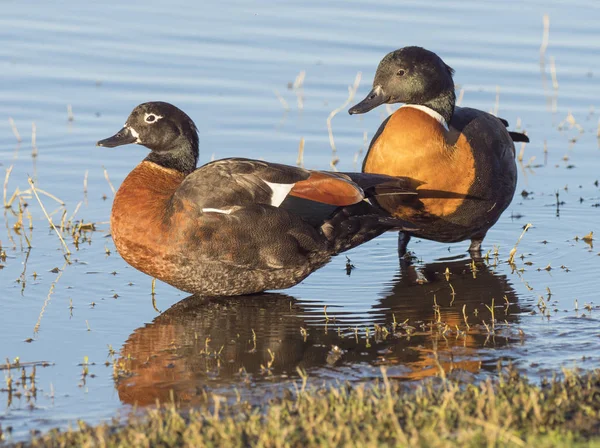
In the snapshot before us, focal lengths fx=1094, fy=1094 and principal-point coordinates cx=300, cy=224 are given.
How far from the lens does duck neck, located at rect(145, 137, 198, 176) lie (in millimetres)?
7754

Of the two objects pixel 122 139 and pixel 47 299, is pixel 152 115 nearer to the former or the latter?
pixel 122 139

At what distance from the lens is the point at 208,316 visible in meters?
7.24

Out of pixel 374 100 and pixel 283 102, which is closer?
pixel 374 100

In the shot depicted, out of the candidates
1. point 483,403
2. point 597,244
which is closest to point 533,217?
point 597,244

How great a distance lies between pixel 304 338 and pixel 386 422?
1948 millimetres

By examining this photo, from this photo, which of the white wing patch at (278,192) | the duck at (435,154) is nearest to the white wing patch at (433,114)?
the duck at (435,154)

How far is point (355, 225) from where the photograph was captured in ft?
24.9

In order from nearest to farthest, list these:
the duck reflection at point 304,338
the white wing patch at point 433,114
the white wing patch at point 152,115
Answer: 1. the duck reflection at point 304,338
2. the white wing patch at point 152,115
3. the white wing patch at point 433,114

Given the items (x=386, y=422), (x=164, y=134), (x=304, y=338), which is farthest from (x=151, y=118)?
(x=386, y=422)

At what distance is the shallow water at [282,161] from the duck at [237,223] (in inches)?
11.3

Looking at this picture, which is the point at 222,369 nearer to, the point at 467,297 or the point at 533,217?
the point at 467,297

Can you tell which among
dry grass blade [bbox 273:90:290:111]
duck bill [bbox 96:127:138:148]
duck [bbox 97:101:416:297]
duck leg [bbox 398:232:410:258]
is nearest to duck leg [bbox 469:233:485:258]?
duck leg [bbox 398:232:410:258]

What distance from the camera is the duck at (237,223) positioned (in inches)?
279

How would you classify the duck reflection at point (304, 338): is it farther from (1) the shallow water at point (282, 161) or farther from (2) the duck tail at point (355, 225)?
(2) the duck tail at point (355, 225)
